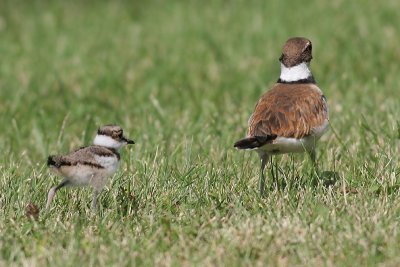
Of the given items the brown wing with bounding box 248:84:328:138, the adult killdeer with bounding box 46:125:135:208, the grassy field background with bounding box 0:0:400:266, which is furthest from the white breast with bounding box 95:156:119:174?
the brown wing with bounding box 248:84:328:138

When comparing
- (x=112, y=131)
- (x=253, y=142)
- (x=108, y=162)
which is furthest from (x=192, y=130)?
(x=108, y=162)

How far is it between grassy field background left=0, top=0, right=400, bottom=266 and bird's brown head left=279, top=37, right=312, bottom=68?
0.89 meters

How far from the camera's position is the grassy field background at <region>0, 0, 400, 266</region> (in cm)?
523

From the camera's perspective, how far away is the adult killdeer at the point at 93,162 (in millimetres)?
5523

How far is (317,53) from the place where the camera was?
11.6 m

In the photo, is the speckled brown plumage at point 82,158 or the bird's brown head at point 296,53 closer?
the speckled brown plumage at point 82,158

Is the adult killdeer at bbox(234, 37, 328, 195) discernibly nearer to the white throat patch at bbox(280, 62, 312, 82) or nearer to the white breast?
the white throat patch at bbox(280, 62, 312, 82)

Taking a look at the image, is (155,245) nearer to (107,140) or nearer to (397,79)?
(107,140)

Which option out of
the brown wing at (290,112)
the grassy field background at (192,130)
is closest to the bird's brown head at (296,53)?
the brown wing at (290,112)

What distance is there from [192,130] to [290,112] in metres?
2.63

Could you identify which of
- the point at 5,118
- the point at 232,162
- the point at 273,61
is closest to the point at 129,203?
the point at 232,162

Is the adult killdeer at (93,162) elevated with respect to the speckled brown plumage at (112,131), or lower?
lower

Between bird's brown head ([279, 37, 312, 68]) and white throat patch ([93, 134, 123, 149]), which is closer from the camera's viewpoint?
white throat patch ([93, 134, 123, 149])

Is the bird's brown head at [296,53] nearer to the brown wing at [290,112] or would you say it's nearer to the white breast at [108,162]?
the brown wing at [290,112]
